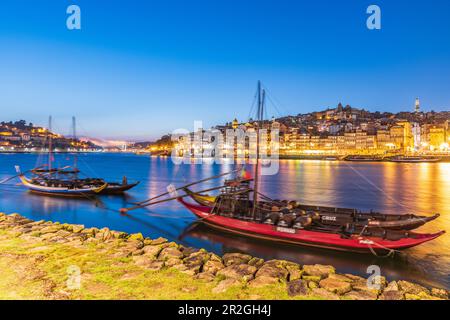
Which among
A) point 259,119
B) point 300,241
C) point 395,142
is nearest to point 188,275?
point 300,241

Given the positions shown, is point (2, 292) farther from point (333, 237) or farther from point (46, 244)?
point (333, 237)

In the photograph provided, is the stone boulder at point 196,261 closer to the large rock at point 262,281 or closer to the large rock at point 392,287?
the large rock at point 262,281

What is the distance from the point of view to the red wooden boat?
38.4ft

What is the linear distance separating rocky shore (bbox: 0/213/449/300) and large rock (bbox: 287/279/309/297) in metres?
0.02

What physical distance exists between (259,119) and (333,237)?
7745 millimetres

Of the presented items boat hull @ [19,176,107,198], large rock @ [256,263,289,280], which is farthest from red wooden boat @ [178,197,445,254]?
boat hull @ [19,176,107,198]

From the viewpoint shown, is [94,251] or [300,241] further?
[300,241]

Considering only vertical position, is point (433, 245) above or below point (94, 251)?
below

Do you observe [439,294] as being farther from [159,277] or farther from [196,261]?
[159,277]

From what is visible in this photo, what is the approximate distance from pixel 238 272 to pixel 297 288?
1699 mm

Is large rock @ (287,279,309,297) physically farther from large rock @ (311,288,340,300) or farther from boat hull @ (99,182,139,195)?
boat hull @ (99,182,139,195)

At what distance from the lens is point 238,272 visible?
8266 millimetres

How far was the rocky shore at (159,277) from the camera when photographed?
678 centimetres

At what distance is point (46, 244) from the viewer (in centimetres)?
1013
